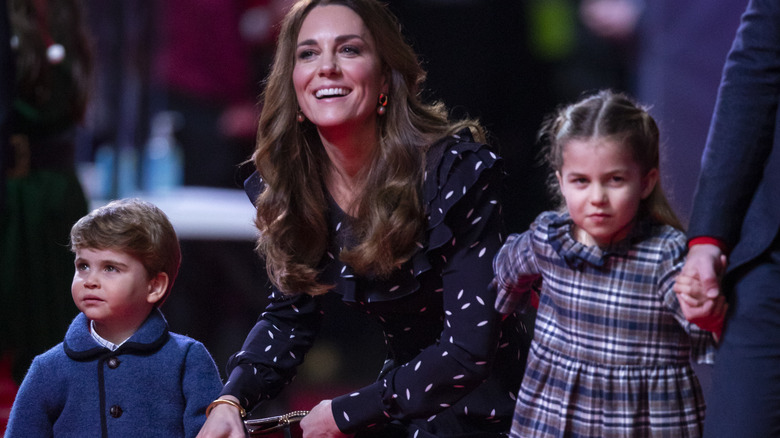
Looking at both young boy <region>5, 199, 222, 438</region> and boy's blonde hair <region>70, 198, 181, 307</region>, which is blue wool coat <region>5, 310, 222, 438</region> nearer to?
young boy <region>5, 199, 222, 438</region>

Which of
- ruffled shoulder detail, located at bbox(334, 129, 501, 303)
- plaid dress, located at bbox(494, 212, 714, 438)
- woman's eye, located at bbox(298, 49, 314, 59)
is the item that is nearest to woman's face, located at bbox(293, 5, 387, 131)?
woman's eye, located at bbox(298, 49, 314, 59)

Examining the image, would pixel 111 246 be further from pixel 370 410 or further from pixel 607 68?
pixel 607 68

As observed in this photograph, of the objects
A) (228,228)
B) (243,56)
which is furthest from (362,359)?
(243,56)

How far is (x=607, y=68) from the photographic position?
4.67m

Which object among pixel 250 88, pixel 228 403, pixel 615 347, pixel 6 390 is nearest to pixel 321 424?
pixel 228 403

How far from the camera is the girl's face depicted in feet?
5.64

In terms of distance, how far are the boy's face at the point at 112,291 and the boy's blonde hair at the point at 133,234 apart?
17 millimetres

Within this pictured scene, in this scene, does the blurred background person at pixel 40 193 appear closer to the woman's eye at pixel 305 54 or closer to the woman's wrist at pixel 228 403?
the woman's eye at pixel 305 54

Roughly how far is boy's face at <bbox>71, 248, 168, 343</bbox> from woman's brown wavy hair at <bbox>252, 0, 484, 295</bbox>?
1.11 feet

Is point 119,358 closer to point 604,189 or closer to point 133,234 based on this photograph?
point 133,234

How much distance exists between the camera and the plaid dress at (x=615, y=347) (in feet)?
5.46

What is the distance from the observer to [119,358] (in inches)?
72.5

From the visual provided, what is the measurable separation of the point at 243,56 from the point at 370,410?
10.1 ft

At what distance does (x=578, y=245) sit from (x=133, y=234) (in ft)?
2.78
